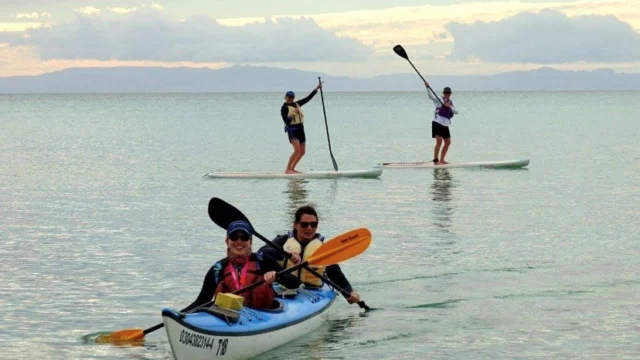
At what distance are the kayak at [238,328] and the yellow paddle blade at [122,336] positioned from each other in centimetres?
153

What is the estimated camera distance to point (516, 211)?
2362 centimetres


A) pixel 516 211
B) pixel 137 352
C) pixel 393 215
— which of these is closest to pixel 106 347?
pixel 137 352

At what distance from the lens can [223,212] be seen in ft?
38.7

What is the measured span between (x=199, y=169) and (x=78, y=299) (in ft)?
77.0

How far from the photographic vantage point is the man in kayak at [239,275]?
1068cm

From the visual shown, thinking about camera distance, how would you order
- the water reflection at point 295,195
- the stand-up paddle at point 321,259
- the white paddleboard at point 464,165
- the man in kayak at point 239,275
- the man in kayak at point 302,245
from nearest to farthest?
the man in kayak at point 239,275
the stand-up paddle at point 321,259
the man in kayak at point 302,245
the water reflection at point 295,195
the white paddleboard at point 464,165

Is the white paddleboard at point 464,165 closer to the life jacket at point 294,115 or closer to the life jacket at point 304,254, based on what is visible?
the life jacket at point 294,115

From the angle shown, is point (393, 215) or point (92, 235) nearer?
point (92, 235)

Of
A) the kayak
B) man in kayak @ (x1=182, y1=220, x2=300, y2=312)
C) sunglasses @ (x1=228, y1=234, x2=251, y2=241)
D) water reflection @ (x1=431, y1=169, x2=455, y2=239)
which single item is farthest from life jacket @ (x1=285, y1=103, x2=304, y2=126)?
sunglasses @ (x1=228, y1=234, x2=251, y2=241)

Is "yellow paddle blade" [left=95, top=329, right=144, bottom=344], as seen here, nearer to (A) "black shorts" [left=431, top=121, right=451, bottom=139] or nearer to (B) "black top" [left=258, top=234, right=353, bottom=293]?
(B) "black top" [left=258, top=234, right=353, bottom=293]

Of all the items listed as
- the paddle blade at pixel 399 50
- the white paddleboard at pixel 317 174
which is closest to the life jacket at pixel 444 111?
the white paddleboard at pixel 317 174

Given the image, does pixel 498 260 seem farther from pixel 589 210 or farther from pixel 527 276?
pixel 589 210

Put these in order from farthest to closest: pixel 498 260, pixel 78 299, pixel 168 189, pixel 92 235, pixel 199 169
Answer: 1. pixel 199 169
2. pixel 168 189
3. pixel 92 235
4. pixel 498 260
5. pixel 78 299

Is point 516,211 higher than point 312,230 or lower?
lower
